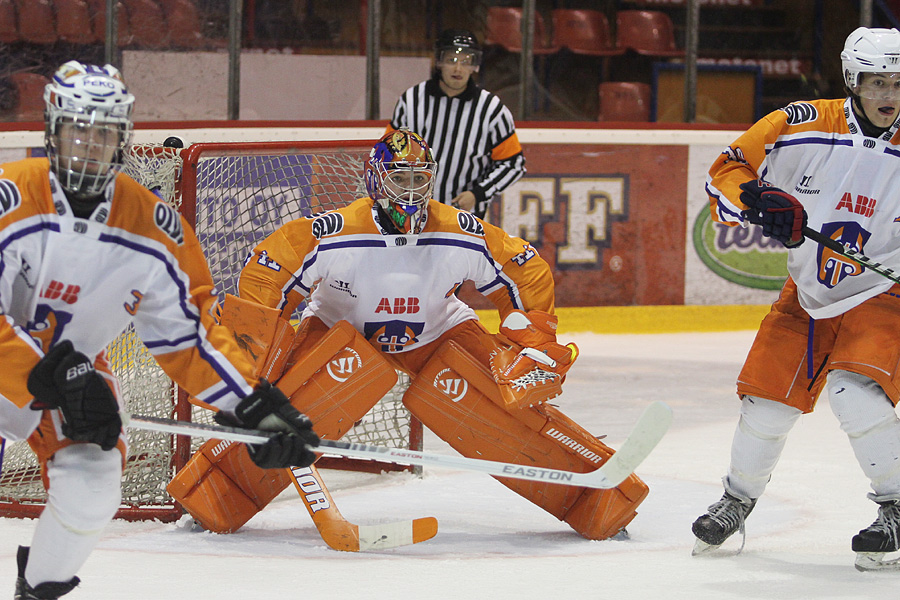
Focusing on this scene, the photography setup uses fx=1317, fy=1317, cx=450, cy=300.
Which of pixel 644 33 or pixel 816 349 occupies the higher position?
pixel 644 33

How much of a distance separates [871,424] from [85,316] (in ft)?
5.68

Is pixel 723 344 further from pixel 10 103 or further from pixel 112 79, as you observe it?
pixel 112 79

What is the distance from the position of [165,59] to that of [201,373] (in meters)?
4.15

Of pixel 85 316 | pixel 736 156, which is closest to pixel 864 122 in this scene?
pixel 736 156

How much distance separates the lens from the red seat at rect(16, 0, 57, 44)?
5867 millimetres

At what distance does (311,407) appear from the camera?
328cm

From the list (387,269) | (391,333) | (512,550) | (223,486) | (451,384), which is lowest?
A: (512,550)

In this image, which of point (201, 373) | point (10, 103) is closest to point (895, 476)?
point (201, 373)

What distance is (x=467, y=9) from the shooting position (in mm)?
6910

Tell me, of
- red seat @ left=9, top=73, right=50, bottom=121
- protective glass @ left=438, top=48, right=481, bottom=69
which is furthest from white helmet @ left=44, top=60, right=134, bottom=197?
red seat @ left=9, top=73, right=50, bottom=121

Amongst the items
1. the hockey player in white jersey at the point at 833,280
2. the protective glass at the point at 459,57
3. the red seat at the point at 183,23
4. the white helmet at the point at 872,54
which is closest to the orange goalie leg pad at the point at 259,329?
the hockey player in white jersey at the point at 833,280

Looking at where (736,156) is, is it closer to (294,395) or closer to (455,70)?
(294,395)

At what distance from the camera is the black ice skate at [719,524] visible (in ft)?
10.2

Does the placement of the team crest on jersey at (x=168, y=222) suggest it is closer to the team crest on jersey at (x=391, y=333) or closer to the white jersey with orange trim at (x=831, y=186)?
the team crest on jersey at (x=391, y=333)
